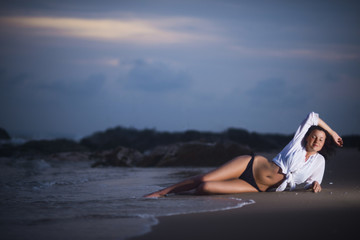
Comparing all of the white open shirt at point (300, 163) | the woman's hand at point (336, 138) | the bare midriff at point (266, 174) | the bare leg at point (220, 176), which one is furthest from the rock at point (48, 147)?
the woman's hand at point (336, 138)

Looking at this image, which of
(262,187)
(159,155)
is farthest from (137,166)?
(262,187)

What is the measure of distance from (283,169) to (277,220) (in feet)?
5.90

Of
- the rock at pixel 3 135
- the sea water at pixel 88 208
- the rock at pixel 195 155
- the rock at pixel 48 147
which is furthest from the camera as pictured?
the rock at pixel 3 135

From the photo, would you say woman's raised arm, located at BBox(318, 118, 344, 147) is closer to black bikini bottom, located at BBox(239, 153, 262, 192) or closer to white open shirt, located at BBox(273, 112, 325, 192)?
white open shirt, located at BBox(273, 112, 325, 192)

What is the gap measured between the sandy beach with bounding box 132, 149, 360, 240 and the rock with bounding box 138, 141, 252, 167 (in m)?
6.35

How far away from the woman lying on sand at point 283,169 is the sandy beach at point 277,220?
339 millimetres

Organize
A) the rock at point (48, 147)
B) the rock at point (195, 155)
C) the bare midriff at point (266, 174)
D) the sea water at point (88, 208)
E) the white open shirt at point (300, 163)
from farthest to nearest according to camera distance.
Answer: the rock at point (48, 147) < the rock at point (195, 155) < the bare midriff at point (266, 174) < the white open shirt at point (300, 163) < the sea water at point (88, 208)

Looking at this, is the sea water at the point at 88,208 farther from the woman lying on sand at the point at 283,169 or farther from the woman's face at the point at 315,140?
the woman's face at the point at 315,140

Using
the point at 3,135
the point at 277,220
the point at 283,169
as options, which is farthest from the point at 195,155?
the point at 3,135

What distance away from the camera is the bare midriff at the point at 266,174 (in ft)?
16.6

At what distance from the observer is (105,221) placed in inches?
132

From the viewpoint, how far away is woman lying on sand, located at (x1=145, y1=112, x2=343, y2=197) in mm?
4969

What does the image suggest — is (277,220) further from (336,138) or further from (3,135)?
(3,135)

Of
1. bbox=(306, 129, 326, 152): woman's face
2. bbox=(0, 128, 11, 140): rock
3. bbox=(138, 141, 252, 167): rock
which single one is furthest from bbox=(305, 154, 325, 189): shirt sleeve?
bbox=(0, 128, 11, 140): rock
